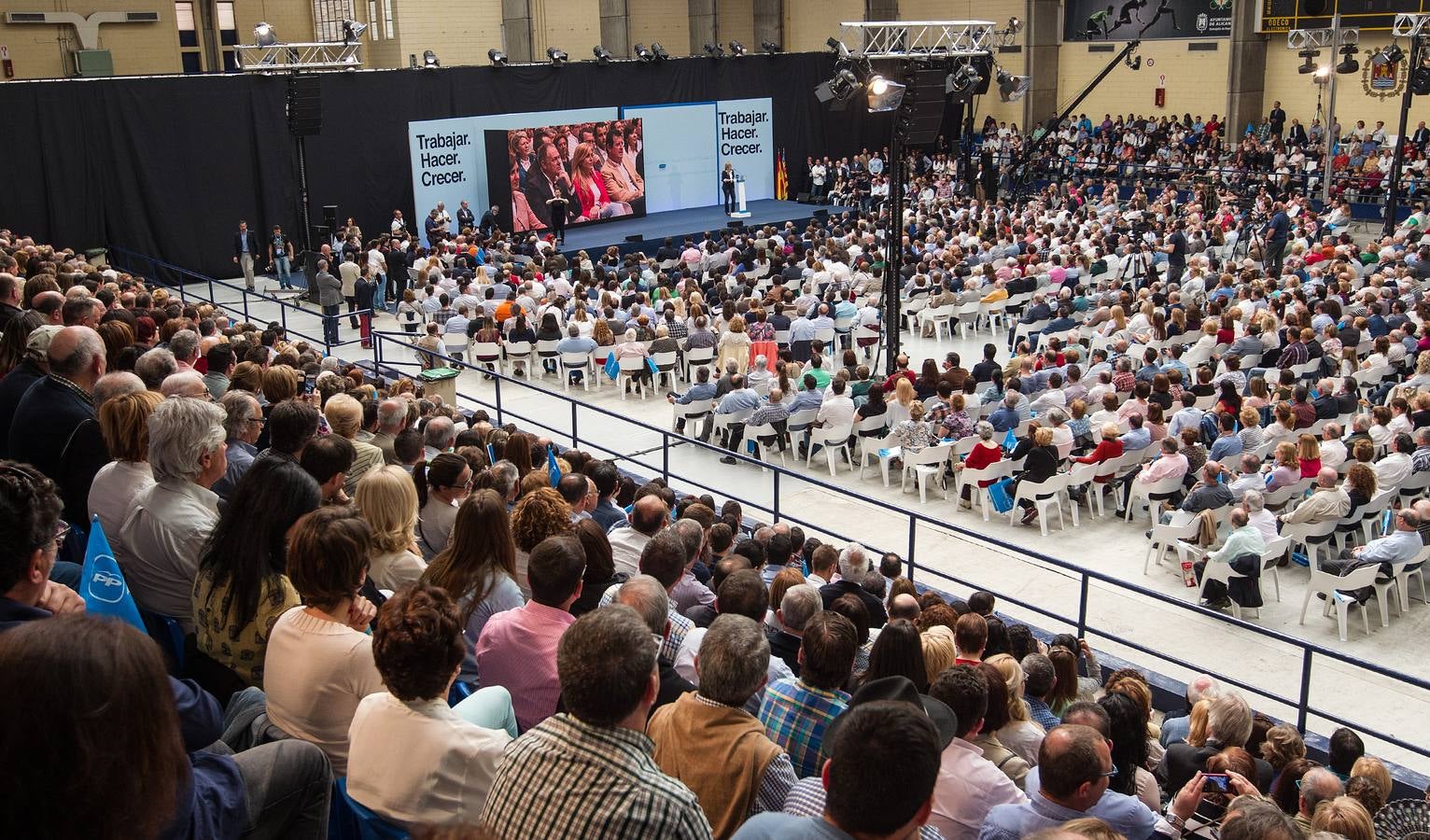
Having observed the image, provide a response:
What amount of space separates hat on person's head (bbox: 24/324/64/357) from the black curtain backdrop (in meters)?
16.8

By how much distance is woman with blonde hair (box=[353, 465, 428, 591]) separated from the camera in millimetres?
4414

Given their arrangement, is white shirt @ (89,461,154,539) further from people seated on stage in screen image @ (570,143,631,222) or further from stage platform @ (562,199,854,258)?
people seated on stage in screen image @ (570,143,631,222)

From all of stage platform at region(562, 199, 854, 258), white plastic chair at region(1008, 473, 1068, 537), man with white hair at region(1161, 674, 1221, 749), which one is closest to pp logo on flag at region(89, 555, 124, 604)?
man with white hair at region(1161, 674, 1221, 749)

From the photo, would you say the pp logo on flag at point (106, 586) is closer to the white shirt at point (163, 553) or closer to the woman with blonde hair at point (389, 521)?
the white shirt at point (163, 553)

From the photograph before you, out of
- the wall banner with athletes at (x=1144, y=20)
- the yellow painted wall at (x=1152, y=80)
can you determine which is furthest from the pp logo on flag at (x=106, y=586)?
the yellow painted wall at (x=1152, y=80)

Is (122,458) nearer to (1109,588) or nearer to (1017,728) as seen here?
(1017,728)

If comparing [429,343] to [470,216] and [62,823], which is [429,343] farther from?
[62,823]

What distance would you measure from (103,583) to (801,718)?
212cm

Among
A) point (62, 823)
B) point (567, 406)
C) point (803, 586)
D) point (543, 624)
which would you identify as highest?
point (62, 823)

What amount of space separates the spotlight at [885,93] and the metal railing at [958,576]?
4.42 metres

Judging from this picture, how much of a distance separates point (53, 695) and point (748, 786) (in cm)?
189

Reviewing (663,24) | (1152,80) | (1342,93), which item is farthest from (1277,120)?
(663,24)

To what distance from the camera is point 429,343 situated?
14617 mm

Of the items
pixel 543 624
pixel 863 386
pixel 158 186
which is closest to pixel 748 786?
pixel 543 624
